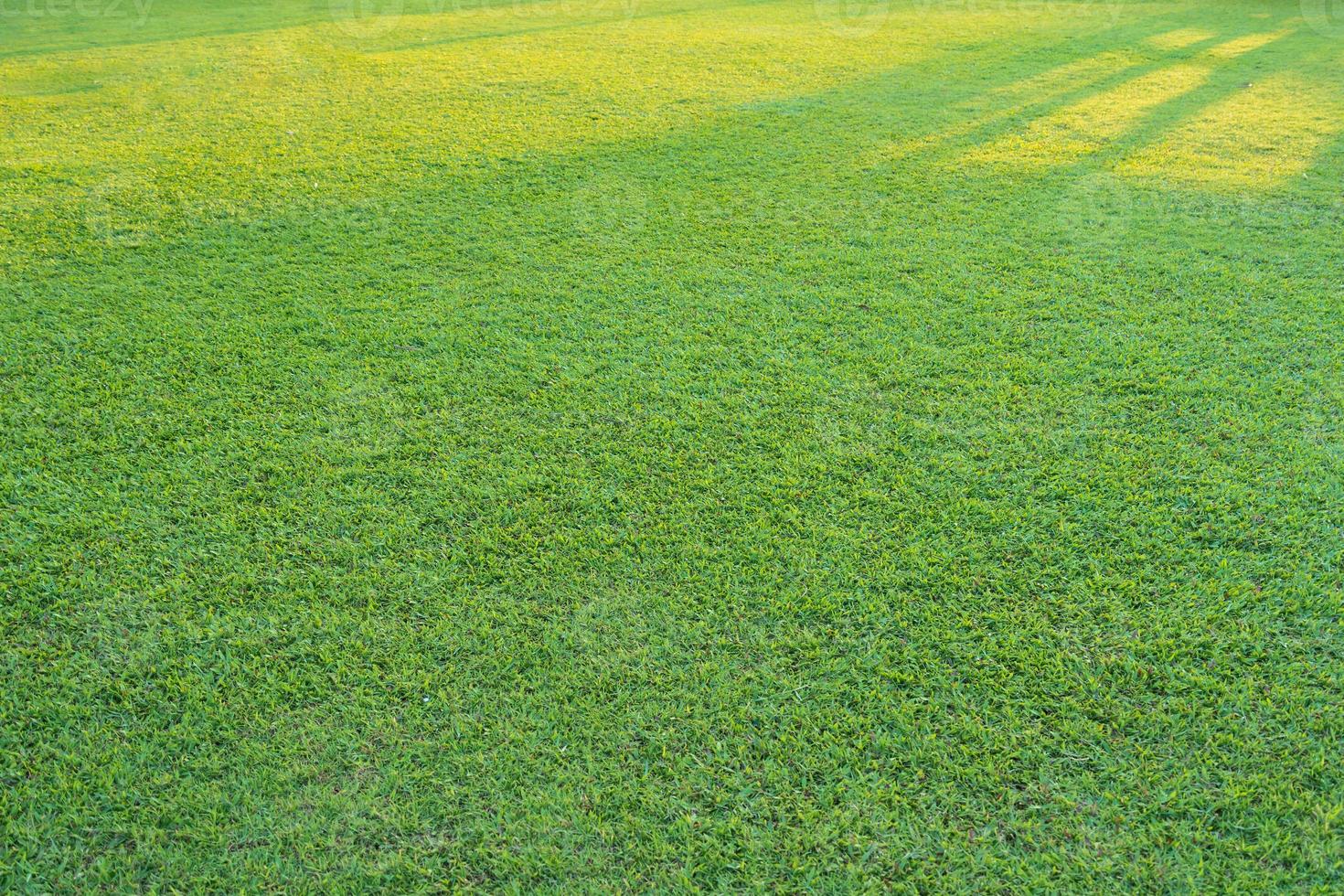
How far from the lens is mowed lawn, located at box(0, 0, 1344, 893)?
1410 millimetres

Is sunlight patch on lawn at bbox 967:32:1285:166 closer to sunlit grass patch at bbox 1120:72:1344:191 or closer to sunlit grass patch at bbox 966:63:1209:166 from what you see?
sunlit grass patch at bbox 966:63:1209:166

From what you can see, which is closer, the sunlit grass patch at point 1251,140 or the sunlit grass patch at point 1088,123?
the sunlit grass patch at point 1251,140

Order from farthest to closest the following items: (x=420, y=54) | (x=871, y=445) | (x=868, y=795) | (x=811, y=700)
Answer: (x=420, y=54) < (x=871, y=445) < (x=811, y=700) < (x=868, y=795)

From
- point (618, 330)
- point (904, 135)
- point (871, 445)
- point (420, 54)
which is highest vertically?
point (420, 54)

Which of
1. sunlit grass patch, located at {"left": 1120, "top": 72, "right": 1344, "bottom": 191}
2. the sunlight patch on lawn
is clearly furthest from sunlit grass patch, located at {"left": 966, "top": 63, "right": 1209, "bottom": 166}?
sunlit grass patch, located at {"left": 1120, "top": 72, "right": 1344, "bottom": 191}

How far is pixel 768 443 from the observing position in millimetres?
2195

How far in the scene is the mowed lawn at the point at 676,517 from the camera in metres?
1.41

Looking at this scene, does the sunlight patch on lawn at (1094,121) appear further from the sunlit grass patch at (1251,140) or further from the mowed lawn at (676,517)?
the sunlit grass patch at (1251,140)

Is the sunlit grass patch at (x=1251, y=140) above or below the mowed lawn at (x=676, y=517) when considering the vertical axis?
above

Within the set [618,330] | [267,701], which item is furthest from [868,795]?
[618,330]

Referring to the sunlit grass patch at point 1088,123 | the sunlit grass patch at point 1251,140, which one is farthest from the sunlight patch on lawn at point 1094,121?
the sunlit grass patch at point 1251,140

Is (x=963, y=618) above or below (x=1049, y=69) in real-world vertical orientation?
below

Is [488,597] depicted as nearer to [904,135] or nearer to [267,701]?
[267,701]

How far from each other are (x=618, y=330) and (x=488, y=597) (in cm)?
113
